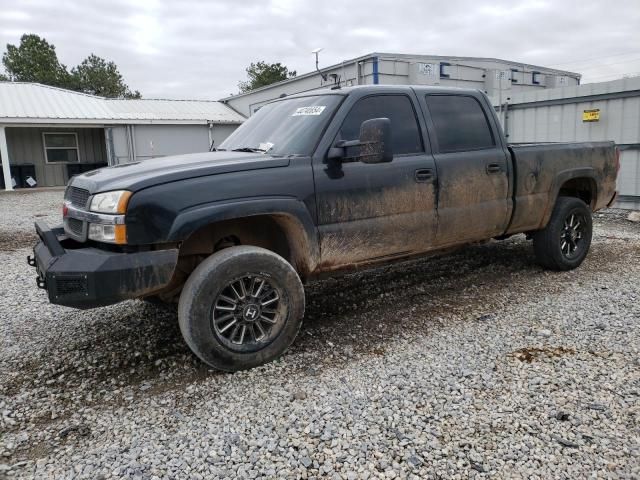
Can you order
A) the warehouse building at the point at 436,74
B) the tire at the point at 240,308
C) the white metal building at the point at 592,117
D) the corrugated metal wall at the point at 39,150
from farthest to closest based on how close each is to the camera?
the corrugated metal wall at the point at 39,150 < the warehouse building at the point at 436,74 < the white metal building at the point at 592,117 < the tire at the point at 240,308

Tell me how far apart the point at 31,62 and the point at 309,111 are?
52.1m

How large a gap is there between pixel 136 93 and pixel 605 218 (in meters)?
56.5

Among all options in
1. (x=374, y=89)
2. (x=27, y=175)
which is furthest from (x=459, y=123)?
(x=27, y=175)

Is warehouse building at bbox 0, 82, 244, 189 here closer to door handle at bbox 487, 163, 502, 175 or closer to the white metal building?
the white metal building

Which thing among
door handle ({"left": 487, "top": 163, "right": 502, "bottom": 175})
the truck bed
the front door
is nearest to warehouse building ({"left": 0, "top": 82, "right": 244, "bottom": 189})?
the truck bed

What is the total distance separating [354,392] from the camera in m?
3.16

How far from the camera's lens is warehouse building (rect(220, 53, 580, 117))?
49.5 feet

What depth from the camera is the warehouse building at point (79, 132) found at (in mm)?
20438

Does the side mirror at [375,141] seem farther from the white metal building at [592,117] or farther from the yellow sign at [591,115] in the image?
the yellow sign at [591,115]

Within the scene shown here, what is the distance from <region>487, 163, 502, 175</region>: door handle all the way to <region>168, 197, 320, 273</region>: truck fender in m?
2.01

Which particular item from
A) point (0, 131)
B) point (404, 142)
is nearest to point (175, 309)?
point (404, 142)

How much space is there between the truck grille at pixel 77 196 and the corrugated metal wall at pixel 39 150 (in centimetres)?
2052

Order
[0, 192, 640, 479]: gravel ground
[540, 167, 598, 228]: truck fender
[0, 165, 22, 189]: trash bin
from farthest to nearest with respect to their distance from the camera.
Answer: [0, 165, 22, 189]: trash bin → [540, 167, 598, 228]: truck fender → [0, 192, 640, 479]: gravel ground

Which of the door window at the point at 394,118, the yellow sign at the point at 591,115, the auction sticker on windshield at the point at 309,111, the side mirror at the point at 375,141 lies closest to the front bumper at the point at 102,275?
the side mirror at the point at 375,141
